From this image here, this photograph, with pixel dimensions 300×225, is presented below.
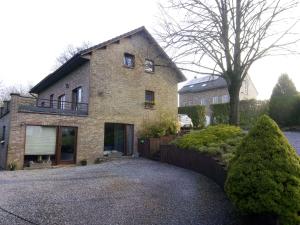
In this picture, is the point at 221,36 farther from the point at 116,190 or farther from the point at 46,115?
the point at 46,115

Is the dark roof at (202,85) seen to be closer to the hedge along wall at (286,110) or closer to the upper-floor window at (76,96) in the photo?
the hedge along wall at (286,110)

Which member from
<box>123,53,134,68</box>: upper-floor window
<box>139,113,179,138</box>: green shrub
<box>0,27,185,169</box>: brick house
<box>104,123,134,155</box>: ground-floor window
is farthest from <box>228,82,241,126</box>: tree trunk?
<box>123,53,134,68</box>: upper-floor window

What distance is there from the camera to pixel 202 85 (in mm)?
43781

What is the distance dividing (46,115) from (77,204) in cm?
876

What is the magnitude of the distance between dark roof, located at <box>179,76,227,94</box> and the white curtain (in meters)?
28.6

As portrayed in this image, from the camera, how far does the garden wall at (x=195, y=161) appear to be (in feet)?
28.3

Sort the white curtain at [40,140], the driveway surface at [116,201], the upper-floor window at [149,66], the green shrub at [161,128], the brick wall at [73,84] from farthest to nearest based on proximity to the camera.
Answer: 1. the upper-floor window at [149,66]
2. the green shrub at [161,128]
3. the brick wall at [73,84]
4. the white curtain at [40,140]
5. the driveway surface at [116,201]

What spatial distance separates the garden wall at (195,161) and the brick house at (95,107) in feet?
13.0

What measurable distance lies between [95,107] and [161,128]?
4400 mm

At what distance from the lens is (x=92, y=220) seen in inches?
231

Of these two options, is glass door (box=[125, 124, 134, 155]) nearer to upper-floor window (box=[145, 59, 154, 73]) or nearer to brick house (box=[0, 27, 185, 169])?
brick house (box=[0, 27, 185, 169])

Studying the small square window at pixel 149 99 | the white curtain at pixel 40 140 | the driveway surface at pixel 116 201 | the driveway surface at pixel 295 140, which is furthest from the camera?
the small square window at pixel 149 99

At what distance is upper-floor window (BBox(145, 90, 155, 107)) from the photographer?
19.7 m

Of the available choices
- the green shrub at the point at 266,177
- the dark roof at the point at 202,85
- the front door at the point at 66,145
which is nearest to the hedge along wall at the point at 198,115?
the front door at the point at 66,145
